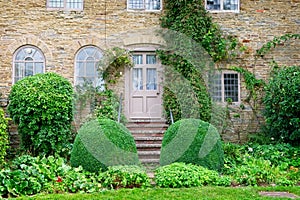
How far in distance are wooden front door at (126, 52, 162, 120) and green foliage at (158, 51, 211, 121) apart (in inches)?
12.6

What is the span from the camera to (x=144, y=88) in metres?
11.3

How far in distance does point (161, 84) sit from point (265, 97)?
3.04 m

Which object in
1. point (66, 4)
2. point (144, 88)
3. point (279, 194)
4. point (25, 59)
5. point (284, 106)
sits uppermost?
point (66, 4)

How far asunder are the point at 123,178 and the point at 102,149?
74 cm

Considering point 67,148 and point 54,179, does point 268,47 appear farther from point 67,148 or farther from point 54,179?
point 54,179

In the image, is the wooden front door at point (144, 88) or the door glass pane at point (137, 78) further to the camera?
the door glass pane at point (137, 78)

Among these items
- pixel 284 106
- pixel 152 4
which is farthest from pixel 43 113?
pixel 284 106

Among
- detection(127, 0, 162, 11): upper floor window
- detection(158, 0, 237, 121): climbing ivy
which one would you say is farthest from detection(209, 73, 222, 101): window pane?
detection(127, 0, 162, 11): upper floor window

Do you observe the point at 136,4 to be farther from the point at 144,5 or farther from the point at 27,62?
the point at 27,62

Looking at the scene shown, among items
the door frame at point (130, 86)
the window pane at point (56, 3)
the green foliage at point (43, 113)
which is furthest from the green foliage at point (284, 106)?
the window pane at point (56, 3)

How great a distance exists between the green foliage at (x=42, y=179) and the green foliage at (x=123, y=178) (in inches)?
7.3

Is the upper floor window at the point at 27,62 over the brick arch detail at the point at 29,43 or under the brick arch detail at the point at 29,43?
under

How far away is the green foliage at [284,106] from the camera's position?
959 cm

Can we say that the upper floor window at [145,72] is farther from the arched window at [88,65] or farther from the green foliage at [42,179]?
the green foliage at [42,179]
